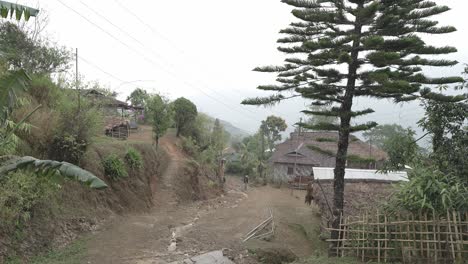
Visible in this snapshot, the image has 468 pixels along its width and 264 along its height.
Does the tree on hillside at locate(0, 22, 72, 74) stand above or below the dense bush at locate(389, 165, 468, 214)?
above

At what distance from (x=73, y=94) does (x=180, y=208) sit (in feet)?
24.5

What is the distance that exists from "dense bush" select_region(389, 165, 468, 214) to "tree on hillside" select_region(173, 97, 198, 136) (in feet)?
74.2

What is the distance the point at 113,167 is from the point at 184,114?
1684 centimetres

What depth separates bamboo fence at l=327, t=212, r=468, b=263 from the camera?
6391mm

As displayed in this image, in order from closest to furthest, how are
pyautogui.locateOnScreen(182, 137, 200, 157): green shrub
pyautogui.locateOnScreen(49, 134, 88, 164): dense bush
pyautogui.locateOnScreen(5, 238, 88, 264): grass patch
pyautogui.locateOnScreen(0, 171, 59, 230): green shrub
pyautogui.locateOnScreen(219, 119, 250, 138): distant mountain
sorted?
pyautogui.locateOnScreen(0, 171, 59, 230): green shrub → pyautogui.locateOnScreen(5, 238, 88, 264): grass patch → pyautogui.locateOnScreen(49, 134, 88, 164): dense bush → pyautogui.locateOnScreen(182, 137, 200, 157): green shrub → pyautogui.locateOnScreen(219, 119, 250, 138): distant mountain

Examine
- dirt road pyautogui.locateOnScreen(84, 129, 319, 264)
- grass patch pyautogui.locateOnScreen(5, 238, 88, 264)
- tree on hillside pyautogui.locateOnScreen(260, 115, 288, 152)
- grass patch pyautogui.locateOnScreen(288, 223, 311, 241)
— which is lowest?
grass patch pyautogui.locateOnScreen(288, 223, 311, 241)

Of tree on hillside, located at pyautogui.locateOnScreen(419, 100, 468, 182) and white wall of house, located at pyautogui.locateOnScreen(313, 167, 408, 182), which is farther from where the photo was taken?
white wall of house, located at pyautogui.locateOnScreen(313, 167, 408, 182)

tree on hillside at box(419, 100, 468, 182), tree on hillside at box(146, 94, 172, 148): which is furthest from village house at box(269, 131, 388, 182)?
tree on hillside at box(419, 100, 468, 182)

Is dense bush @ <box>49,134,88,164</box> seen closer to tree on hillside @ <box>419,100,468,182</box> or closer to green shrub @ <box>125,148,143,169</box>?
green shrub @ <box>125,148,143,169</box>

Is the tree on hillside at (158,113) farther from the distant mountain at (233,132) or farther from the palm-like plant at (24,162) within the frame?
the distant mountain at (233,132)

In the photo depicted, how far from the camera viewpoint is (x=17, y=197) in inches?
280

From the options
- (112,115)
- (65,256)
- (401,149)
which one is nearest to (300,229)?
(401,149)

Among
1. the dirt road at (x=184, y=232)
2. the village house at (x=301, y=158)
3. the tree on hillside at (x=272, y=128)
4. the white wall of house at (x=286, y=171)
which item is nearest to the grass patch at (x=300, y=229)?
the dirt road at (x=184, y=232)

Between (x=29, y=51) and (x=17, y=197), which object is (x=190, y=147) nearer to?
(x=29, y=51)
